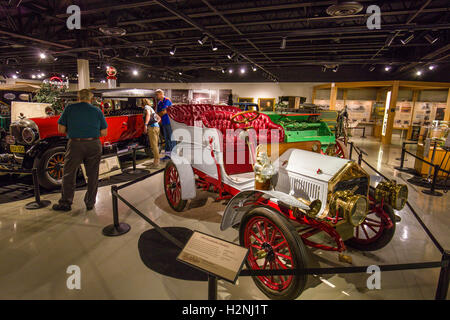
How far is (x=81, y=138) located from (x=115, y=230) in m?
1.28

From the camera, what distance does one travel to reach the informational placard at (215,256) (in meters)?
1.33

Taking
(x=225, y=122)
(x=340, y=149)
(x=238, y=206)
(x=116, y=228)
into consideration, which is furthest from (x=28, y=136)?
(x=340, y=149)

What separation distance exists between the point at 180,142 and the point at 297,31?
5.22 metres

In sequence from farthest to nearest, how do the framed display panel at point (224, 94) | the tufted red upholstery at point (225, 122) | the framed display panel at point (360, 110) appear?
the framed display panel at point (224, 94) → the framed display panel at point (360, 110) → the tufted red upholstery at point (225, 122)

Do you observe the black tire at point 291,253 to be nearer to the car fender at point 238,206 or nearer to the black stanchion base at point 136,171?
the car fender at point 238,206

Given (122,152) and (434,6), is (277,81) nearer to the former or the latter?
(434,6)

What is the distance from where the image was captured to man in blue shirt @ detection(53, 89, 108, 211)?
3.24 meters

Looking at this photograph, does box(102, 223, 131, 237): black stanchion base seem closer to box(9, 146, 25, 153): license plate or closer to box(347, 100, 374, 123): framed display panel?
box(9, 146, 25, 153): license plate

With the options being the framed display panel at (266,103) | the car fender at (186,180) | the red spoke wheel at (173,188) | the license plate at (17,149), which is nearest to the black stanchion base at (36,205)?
the license plate at (17,149)

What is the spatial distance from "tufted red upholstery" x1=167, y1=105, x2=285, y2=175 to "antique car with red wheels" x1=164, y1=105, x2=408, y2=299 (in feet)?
0.06

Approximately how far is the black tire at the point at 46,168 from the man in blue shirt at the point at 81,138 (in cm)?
94

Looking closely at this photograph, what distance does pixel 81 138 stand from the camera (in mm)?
3295

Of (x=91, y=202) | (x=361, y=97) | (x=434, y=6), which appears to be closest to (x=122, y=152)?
(x=91, y=202)
